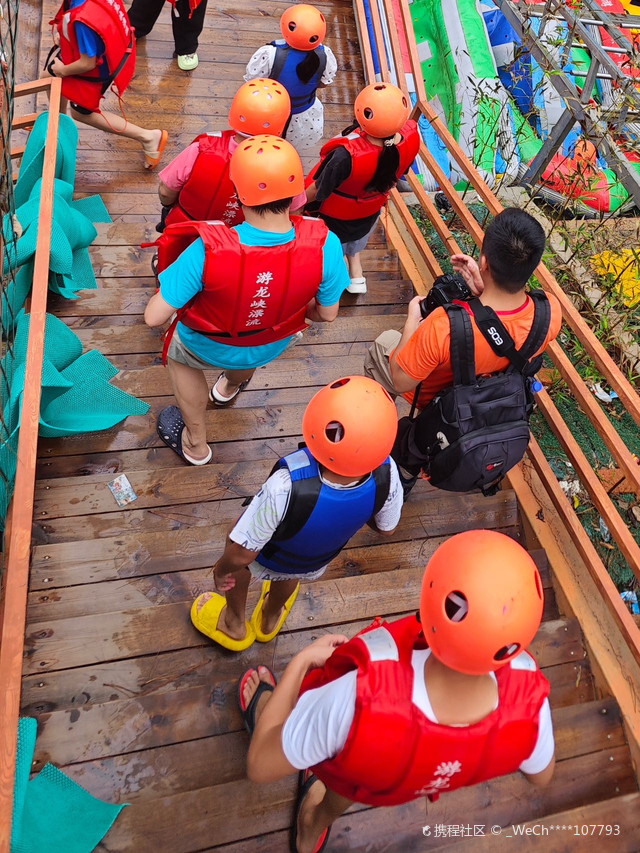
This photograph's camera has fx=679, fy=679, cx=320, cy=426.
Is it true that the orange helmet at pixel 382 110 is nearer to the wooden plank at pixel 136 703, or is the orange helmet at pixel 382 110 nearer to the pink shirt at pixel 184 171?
the pink shirt at pixel 184 171

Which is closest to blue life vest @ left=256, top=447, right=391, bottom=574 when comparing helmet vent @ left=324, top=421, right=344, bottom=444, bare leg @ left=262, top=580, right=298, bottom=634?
helmet vent @ left=324, top=421, right=344, bottom=444

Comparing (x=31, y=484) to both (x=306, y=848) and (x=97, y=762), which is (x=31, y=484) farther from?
(x=306, y=848)

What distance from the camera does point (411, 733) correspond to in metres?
1.47

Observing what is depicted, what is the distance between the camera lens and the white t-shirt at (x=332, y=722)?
4.97 ft

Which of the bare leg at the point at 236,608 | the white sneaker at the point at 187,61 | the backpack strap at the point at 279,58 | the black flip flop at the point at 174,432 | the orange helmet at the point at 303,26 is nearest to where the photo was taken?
the bare leg at the point at 236,608

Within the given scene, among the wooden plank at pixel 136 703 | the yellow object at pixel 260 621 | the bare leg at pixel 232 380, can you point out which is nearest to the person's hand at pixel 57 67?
the bare leg at pixel 232 380

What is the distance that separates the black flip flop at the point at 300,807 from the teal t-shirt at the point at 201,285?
162 centimetres

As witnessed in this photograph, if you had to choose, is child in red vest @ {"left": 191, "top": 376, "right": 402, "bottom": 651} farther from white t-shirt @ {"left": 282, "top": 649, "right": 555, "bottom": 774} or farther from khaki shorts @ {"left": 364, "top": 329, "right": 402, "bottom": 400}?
khaki shorts @ {"left": 364, "top": 329, "right": 402, "bottom": 400}

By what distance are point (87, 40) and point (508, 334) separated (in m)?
2.99

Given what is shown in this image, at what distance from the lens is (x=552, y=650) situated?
9.61ft

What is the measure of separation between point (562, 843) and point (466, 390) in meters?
1.62

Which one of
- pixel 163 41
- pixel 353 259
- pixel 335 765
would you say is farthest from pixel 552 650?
pixel 163 41

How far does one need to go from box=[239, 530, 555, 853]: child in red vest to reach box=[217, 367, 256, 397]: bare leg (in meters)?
1.86

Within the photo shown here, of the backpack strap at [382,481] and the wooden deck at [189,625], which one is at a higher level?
the backpack strap at [382,481]
